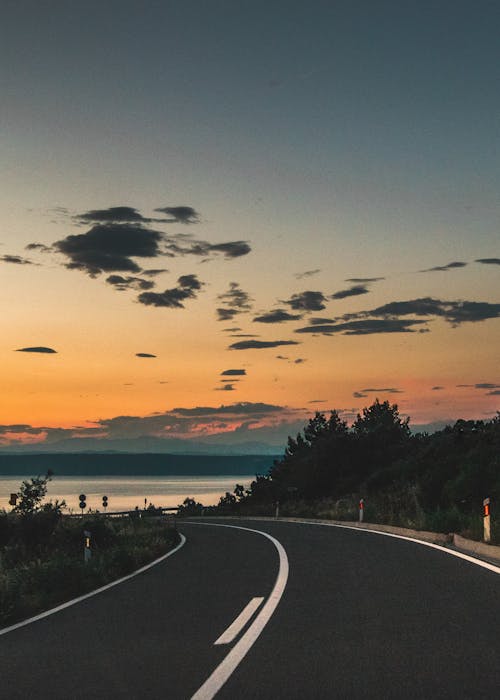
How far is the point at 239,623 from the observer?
9.41 metres

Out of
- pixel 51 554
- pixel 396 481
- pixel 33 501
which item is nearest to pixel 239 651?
pixel 51 554

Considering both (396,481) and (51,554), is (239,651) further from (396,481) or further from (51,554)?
(396,481)

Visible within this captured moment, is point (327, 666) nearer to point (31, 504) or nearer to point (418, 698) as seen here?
point (418, 698)

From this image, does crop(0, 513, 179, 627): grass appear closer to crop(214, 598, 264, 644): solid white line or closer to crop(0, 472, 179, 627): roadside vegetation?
crop(0, 472, 179, 627): roadside vegetation

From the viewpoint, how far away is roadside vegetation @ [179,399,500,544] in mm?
29344

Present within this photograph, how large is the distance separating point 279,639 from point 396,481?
139 feet

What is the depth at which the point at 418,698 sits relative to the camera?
5895mm

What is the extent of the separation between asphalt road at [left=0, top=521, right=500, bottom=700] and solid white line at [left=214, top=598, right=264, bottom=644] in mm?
97

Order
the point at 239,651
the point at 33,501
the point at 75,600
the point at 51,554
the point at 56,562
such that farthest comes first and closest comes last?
the point at 33,501 → the point at 51,554 → the point at 56,562 → the point at 75,600 → the point at 239,651

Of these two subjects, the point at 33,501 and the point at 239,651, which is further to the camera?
the point at 33,501

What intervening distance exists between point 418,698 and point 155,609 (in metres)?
5.48

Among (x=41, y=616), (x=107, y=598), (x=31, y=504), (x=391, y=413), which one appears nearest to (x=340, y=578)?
(x=107, y=598)

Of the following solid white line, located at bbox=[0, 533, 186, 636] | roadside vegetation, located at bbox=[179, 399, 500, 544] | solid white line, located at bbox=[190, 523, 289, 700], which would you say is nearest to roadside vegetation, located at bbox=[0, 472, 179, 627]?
solid white line, located at bbox=[0, 533, 186, 636]

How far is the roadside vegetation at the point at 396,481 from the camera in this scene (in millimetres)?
29344
